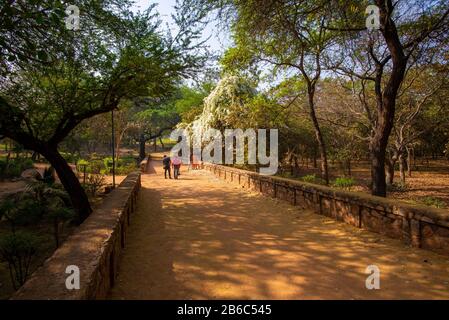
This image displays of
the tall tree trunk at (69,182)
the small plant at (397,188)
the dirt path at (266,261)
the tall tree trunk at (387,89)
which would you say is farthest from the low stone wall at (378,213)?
the small plant at (397,188)

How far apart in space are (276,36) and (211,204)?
5961 mm

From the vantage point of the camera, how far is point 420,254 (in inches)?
193

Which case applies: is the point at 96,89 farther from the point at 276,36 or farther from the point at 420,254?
the point at 420,254

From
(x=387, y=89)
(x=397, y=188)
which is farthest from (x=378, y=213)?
(x=397, y=188)

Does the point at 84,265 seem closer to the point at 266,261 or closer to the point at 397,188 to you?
the point at 266,261

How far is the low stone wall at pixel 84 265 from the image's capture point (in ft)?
9.11

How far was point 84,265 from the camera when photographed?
3.35 metres

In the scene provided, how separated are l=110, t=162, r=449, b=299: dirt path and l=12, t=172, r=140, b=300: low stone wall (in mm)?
437

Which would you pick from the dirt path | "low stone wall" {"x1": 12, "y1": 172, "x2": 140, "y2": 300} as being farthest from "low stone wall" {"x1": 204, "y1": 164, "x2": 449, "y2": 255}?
"low stone wall" {"x1": 12, "y1": 172, "x2": 140, "y2": 300}

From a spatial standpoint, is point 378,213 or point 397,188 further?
point 397,188

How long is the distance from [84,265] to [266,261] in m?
2.69

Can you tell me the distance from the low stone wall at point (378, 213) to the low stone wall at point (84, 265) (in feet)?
15.4

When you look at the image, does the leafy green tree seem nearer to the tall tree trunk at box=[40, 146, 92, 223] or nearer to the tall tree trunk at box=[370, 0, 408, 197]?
the tall tree trunk at box=[40, 146, 92, 223]
